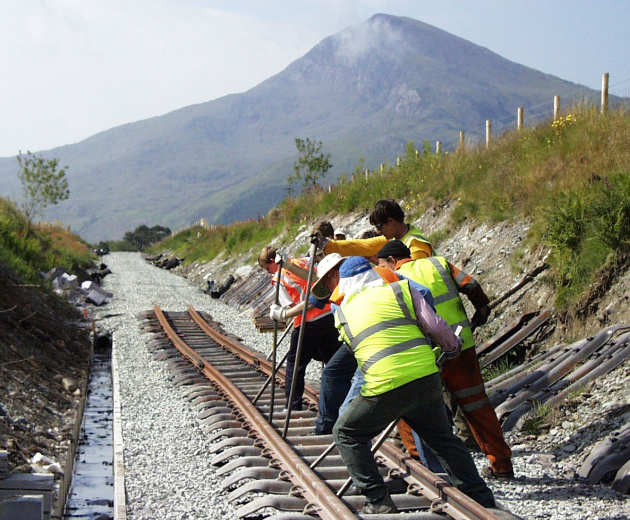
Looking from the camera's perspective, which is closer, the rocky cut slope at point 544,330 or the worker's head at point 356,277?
the worker's head at point 356,277

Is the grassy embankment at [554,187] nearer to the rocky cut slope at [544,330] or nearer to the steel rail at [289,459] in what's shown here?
the rocky cut slope at [544,330]

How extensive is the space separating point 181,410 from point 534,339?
4.75 metres

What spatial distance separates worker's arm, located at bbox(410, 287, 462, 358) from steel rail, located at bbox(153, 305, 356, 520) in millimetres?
1318

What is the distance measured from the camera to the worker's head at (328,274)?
5750mm

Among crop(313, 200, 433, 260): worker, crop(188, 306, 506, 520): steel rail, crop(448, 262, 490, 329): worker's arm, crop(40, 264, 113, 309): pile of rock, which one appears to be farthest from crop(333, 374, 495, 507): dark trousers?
crop(40, 264, 113, 309): pile of rock

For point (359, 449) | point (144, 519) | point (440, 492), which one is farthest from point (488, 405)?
point (144, 519)

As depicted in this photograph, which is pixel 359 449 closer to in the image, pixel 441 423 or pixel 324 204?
pixel 441 423

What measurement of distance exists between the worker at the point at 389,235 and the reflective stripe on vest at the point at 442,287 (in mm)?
222

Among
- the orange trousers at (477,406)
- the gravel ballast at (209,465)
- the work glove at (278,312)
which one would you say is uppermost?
the work glove at (278,312)

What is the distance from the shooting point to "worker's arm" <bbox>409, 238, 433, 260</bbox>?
613cm

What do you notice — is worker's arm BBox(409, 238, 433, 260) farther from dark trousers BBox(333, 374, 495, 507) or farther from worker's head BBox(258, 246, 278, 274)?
worker's head BBox(258, 246, 278, 274)

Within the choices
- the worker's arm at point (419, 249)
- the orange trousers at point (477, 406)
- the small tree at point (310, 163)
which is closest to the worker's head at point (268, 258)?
the worker's arm at point (419, 249)

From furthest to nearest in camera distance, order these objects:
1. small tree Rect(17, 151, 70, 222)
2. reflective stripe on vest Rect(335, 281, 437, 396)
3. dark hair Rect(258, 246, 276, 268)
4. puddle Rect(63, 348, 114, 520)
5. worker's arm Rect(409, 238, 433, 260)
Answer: small tree Rect(17, 151, 70, 222) < dark hair Rect(258, 246, 276, 268) < puddle Rect(63, 348, 114, 520) < worker's arm Rect(409, 238, 433, 260) < reflective stripe on vest Rect(335, 281, 437, 396)

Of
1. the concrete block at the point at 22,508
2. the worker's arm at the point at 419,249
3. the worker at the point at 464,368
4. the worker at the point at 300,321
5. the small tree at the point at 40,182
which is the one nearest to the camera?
the concrete block at the point at 22,508
